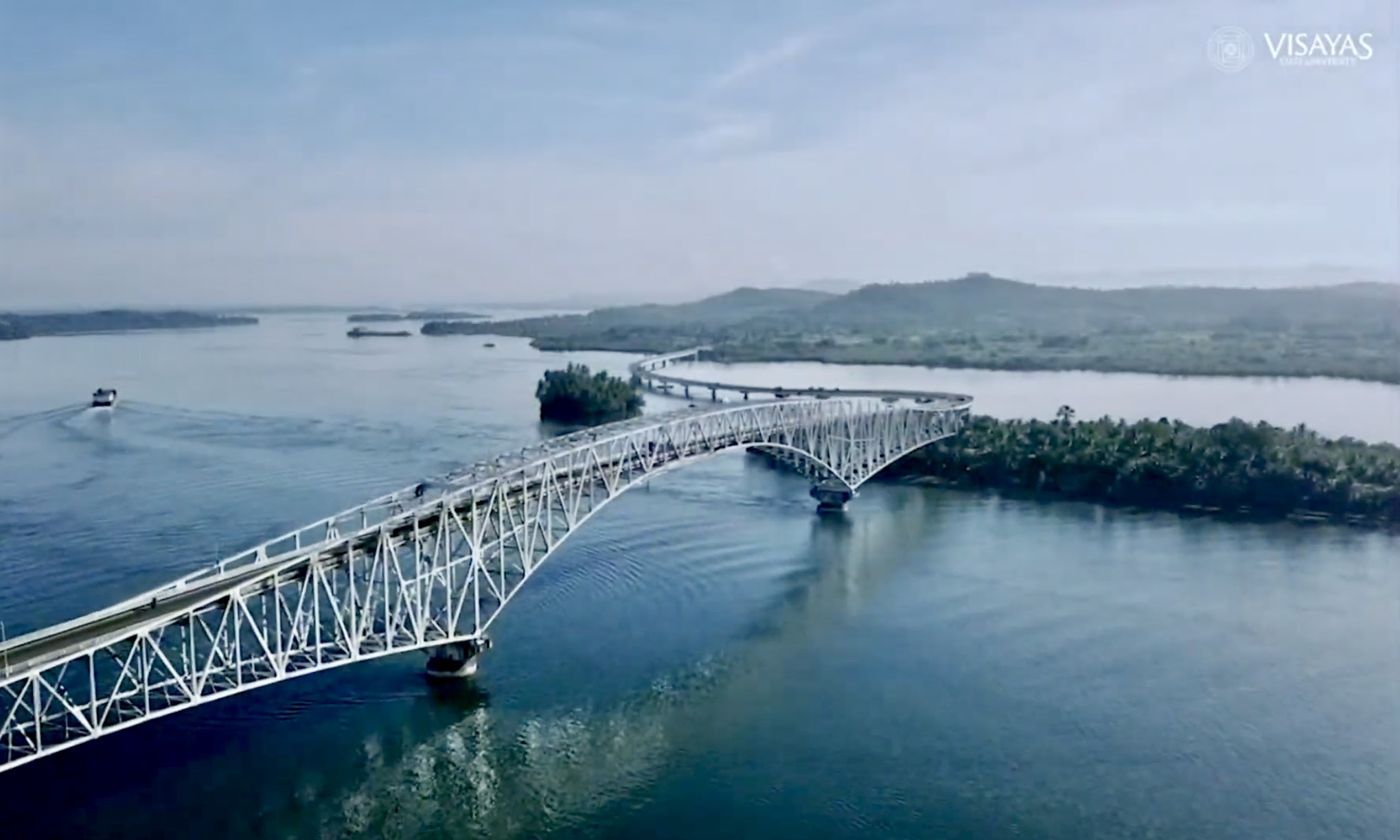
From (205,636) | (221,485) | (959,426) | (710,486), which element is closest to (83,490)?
(221,485)

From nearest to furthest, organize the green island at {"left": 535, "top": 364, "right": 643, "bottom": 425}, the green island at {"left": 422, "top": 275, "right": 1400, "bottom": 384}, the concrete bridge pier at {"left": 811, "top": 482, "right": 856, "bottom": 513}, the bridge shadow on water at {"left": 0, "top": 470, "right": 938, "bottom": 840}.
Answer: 1. the bridge shadow on water at {"left": 0, "top": 470, "right": 938, "bottom": 840}
2. the concrete bridge pier at {"left": 811, "top": 482, "right": 856, "bottom": 513}
3. the green island at {"left": 535, "top": 364, "right": 643, "bottom": 425}
4. the green island at {"left": 422, "top": 275, "right": 1400, "bottom": 384}

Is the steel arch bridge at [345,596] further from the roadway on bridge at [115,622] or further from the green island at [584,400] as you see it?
the green island at [584,400]

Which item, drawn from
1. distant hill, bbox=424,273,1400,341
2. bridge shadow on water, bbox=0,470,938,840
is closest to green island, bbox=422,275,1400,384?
distant hill, bbox=424,273,1400,341

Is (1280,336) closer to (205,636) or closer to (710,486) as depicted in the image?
(710,486)

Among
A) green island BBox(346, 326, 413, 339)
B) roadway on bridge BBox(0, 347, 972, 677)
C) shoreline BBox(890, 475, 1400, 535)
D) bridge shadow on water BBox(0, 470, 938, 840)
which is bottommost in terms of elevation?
bridge shadow on water BBox(0, 470, 938, 840)

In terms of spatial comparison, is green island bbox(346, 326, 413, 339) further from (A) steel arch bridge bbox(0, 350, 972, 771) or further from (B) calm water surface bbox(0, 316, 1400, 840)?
(A) steel arch bridge bbox(0, 350, 972, 771)

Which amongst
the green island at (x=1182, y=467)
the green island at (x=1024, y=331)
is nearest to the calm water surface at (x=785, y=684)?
the green island at (x=1182, y=467)

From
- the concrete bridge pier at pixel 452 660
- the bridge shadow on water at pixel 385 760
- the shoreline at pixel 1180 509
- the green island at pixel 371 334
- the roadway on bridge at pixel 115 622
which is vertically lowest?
the bridge shadow on water at pixel 385 760

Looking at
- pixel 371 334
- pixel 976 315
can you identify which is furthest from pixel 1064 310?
pixel 371 334
